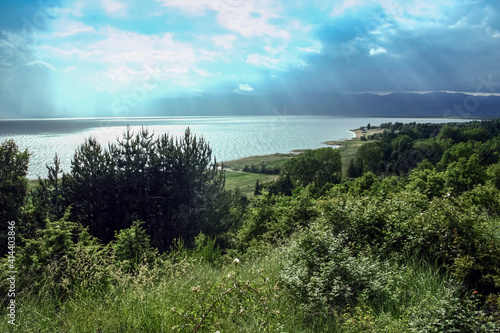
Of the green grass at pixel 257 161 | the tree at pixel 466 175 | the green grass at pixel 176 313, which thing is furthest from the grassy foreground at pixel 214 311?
the green grass at pixel 257 161

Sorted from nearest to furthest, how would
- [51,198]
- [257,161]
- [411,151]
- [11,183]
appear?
[11,183]
[51,198]
[411,151]
[257,161]

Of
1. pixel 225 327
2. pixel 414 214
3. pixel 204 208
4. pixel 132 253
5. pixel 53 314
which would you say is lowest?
pixel 204 208

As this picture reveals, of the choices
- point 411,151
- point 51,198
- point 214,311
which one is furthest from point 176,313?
point 411,151

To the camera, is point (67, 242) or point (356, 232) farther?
point (356, 232)

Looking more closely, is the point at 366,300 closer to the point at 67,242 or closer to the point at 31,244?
the point at 67,242

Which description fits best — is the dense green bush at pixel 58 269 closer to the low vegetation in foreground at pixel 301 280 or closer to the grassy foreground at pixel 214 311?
the low vegetation in foreground at pixel 301 280

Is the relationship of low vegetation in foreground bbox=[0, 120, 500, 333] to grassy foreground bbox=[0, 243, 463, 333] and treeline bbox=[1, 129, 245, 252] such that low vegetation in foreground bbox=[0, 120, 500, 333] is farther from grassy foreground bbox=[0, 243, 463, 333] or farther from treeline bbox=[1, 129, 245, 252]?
treeline bbox=[1, 129, 245, 252]

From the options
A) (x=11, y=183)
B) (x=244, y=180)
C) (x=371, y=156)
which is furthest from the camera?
(x=371, y=156)

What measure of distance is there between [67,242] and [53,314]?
2.24m

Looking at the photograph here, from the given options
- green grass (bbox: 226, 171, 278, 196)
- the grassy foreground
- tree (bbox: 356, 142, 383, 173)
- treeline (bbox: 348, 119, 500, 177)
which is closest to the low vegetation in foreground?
the grassy foreground

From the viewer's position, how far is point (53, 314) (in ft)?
13.7

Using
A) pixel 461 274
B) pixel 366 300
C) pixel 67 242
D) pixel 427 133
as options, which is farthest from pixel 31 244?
pixel 427 133

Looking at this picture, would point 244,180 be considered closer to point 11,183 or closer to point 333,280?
point 11,183

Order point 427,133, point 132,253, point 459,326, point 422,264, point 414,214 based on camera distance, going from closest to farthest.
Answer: point 459,326 < point 422,264 < point 414,214 < point 132,253 < point 427,133
